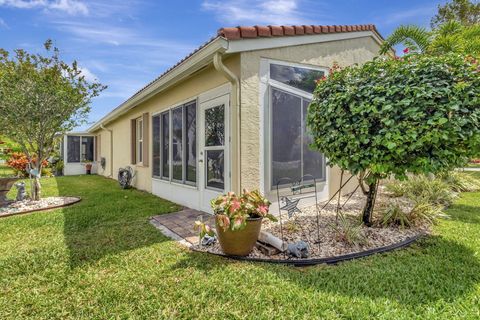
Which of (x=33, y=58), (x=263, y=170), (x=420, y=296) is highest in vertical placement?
(x=33, y=58)

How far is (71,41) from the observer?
8.79 meters

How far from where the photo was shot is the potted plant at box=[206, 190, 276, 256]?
363cm

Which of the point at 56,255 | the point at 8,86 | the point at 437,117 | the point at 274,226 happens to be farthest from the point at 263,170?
the point at 8,86

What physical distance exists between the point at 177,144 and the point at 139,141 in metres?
4.03

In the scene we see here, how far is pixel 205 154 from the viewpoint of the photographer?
630 cm

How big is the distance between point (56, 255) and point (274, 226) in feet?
11.4

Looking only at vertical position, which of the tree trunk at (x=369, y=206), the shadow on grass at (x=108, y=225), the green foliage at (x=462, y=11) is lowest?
the shadow on grass at (x=108, y=225)

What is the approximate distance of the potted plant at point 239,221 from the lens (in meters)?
3.63

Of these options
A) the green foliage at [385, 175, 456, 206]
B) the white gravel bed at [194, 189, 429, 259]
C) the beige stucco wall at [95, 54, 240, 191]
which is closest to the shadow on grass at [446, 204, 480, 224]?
the green foliage at [385, 175, 456, 206]

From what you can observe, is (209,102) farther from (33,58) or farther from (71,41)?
(71,41)

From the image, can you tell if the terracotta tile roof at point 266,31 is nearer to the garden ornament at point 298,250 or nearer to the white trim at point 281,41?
the white trim at point 281,41

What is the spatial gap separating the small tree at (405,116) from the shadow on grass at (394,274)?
3.99 feet

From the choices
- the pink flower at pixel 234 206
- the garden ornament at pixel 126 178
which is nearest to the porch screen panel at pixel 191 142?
the pink flower at pixel 234 206

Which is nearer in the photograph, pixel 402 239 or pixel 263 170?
pixel 402 239
